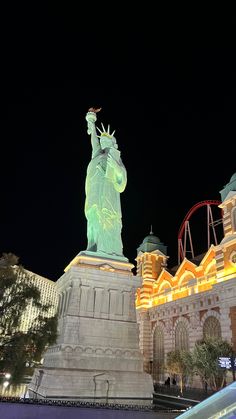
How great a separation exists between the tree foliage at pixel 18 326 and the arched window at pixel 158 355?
31.1m

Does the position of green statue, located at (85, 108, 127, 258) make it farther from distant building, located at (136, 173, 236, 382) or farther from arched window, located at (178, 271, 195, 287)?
arched window, located at (178, 271, 195, 287)

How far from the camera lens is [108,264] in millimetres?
24094

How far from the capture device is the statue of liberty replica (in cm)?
1923

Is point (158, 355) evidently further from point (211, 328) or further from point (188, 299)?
point (211, 328)

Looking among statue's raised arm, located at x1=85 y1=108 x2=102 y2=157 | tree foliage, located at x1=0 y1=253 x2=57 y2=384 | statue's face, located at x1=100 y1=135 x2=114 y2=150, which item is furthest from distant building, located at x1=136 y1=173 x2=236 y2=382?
tree foliage, located at x1=0 y1=253 x2=57 y2=384

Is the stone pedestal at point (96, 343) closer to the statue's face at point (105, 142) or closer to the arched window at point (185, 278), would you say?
the statue's face at point (105, 142)

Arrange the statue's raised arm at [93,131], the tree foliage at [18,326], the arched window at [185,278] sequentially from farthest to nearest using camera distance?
1. the arched window at [185,278]
2. the statue's raised arm at [93,131]
3. the tree foliage at [18,326]

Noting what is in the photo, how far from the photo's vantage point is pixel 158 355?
135 ft

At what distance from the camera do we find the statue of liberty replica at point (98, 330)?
19.2 m

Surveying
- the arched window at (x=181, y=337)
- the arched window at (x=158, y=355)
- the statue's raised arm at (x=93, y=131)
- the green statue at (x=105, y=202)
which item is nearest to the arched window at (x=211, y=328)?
the arched window at (x=181, y=337)

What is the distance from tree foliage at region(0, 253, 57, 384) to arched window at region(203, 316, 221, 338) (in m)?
23.0

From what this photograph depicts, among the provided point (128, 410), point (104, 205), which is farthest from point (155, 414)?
point (104, 205)

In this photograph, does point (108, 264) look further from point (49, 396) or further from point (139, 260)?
point (139, 260)

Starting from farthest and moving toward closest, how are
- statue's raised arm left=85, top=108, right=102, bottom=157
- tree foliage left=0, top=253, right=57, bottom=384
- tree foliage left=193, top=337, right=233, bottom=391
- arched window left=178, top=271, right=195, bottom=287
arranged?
arched window left=178, top=271, right=195, bottom=287, statue's raised arm left=85, top=108, right=102, bottom=157, tree foliage left=193, top=337, right=233, bottom=391, tree foliage left=0, top=253, right=57, bottom=384
